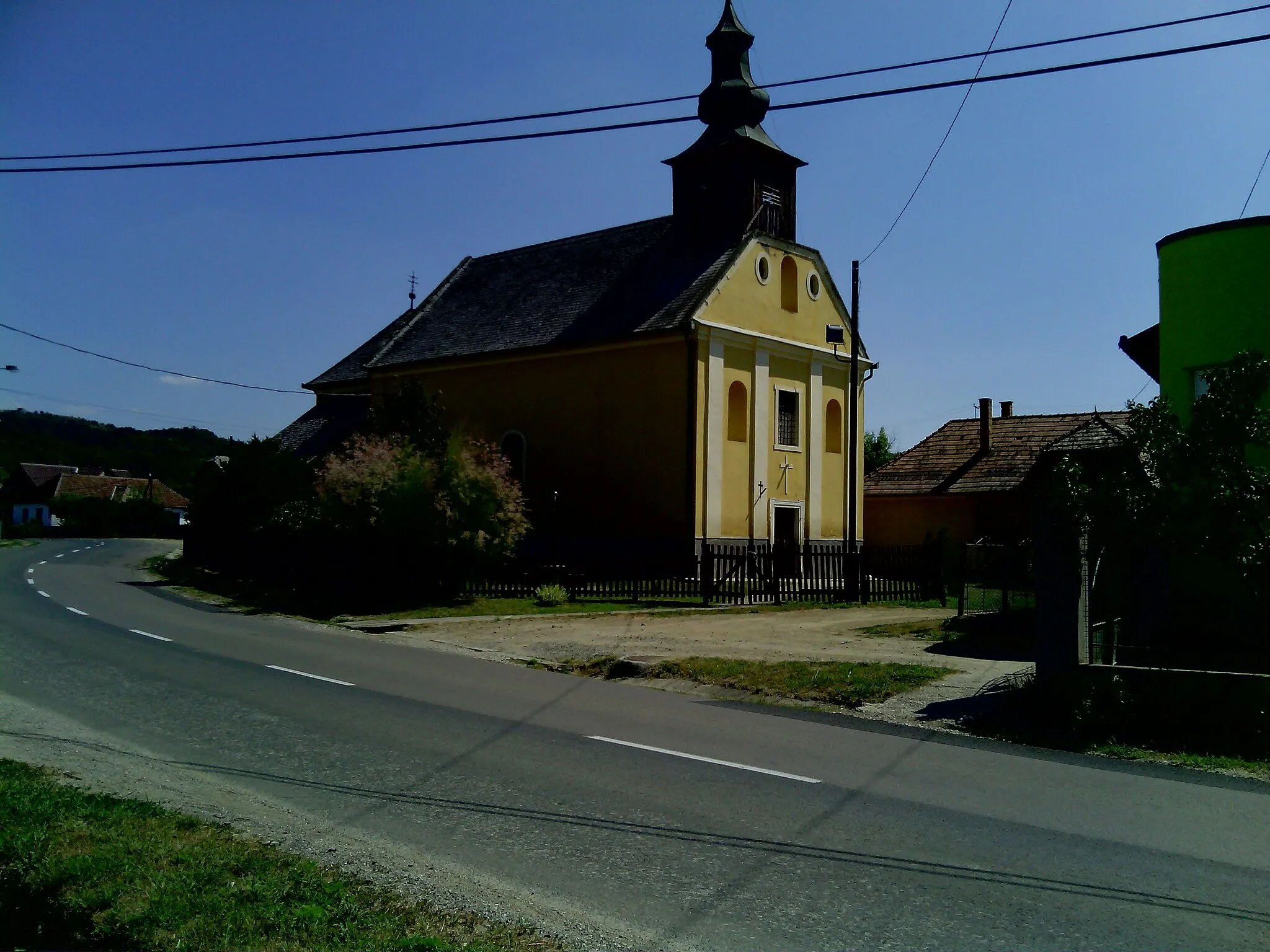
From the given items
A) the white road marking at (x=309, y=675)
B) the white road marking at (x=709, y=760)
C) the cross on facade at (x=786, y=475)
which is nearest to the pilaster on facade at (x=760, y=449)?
the cross on facade at (x=786, y=475)

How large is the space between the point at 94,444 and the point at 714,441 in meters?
128

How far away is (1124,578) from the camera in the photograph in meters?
14.5

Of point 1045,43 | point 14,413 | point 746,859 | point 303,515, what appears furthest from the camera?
point 14,413

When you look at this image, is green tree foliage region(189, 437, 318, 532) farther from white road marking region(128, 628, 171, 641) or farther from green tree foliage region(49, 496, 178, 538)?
green tree foliage region(49, 496, 178, 538)

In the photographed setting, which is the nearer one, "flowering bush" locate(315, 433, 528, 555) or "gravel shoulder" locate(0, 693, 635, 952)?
"gravel shoulder" locate(0, 693, 635, 952)

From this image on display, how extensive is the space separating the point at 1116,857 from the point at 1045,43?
10.2m

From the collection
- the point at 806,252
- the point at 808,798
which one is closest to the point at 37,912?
the point at 808,798

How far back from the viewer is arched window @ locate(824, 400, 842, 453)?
3691 centimetres

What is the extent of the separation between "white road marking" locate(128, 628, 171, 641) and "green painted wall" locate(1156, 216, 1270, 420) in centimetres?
1526

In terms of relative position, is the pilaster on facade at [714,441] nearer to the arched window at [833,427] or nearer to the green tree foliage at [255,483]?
the arched window at [833,427]

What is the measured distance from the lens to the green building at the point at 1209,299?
15289 mm

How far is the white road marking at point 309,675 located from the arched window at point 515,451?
21.7 meters

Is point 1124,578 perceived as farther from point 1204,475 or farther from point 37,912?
point 37,912

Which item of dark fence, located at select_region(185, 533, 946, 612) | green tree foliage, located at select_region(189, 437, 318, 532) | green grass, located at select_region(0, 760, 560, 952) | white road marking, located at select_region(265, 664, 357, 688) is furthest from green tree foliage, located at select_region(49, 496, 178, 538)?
green grass, located at select_region(0, 760, 560, 952)
